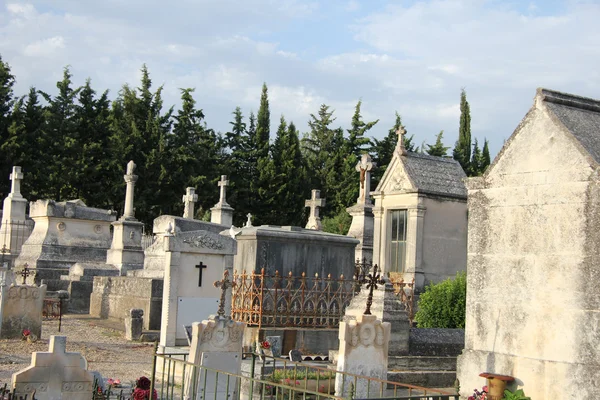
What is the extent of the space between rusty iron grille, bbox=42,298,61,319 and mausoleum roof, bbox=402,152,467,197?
9050 mm

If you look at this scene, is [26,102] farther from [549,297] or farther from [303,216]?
[549,297]

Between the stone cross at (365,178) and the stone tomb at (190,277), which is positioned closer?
the stone tomb at (190,277)

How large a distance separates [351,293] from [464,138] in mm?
33577

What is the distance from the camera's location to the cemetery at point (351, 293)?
22.7ft

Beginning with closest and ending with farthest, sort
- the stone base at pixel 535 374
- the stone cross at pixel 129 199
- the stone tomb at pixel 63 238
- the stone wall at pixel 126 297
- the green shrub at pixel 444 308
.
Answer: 1. the stone base at pixel 535 374
2. the green shrub at pixel 444 308
3. the stone wall at pixel 126 297
4. the stone tomb at pixel 63 238
5. the stone cross at pixel 129 199

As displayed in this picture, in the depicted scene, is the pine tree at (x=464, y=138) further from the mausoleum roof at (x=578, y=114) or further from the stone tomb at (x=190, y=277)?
the mausoleum roof at (x=578, y=114)

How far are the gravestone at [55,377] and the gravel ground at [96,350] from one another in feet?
9.32

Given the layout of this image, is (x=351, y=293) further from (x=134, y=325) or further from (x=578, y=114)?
(x=578, y=114)

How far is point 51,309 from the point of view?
19172 millimetres

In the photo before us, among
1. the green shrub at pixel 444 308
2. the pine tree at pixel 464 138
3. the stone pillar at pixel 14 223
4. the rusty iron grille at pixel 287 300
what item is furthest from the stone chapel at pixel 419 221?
the pine tree at pixel 464 138

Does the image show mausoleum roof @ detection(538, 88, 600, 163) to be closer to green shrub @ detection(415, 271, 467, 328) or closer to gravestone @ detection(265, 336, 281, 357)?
gravestone @ detection(265, 336, 281, 357)

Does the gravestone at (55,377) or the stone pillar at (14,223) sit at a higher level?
the stone pillar at (14,223)

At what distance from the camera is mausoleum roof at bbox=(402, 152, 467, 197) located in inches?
768

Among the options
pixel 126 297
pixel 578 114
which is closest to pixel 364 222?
pixel 126 297
